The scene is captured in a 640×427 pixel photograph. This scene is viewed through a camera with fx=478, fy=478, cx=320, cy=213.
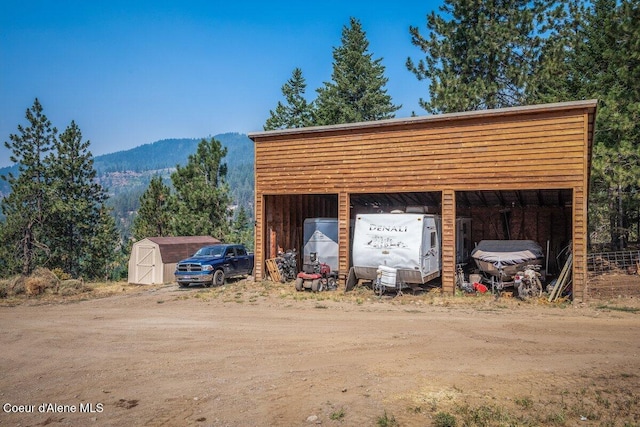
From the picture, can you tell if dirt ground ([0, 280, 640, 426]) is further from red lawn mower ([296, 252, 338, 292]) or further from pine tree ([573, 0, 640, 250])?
pine tree ([573, 0, 640, 250])

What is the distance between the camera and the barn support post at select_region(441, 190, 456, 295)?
17344mm

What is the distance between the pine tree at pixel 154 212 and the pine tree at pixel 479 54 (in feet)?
74.6

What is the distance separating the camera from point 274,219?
22.0 m

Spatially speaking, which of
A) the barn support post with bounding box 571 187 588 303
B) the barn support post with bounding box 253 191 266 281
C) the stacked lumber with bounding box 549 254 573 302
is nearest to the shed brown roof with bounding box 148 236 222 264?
the barn support post with bounding box 253 191 266 281

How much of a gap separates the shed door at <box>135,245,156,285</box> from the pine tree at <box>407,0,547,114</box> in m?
17.6

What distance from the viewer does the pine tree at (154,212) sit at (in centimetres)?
3941

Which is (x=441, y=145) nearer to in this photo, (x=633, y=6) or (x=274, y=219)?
(x=274, y=219)

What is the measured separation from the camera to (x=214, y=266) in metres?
21.2

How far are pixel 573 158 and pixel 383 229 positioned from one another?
659cm

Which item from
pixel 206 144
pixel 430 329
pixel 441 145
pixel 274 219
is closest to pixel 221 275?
pixel 274 219

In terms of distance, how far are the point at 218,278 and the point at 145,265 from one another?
565 centimetres

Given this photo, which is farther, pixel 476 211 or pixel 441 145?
pixel 476 211

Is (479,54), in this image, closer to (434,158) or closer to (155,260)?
(434,158)

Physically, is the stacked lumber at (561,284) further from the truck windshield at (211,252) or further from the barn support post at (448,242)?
the truck windshield at (211,252)
